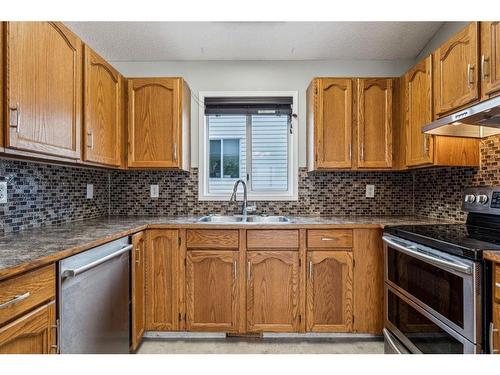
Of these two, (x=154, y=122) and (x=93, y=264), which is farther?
(x=154, y=122)

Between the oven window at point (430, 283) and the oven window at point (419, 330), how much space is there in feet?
0.28

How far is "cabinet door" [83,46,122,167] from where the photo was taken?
6.07 feet

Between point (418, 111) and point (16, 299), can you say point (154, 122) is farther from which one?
point (418, 111)

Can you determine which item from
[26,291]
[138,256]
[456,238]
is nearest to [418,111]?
[456,238]

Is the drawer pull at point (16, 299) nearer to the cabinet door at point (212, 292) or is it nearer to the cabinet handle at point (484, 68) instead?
the cabinet door at point (212, 292)

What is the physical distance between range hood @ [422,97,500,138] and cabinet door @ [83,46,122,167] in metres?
2.03

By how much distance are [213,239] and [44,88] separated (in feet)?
4.29

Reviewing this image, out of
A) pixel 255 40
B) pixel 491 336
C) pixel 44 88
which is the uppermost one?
pixel 255 40

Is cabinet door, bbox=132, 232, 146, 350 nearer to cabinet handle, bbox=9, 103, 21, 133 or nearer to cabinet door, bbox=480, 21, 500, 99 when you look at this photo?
cabinet handle, bbox=9, 103, 21, 133

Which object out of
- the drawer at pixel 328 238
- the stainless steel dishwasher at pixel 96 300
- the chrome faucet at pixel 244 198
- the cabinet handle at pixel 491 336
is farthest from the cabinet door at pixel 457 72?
the stainless steel dishwasher at pixel 96 300

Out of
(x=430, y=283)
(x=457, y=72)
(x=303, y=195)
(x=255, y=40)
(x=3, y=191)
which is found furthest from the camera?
(x=303, y=195)

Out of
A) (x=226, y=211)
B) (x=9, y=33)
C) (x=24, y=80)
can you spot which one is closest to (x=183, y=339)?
(x=226, y=211)

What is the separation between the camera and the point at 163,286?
7.04 feet

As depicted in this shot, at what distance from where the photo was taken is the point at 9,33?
121 centimetres
